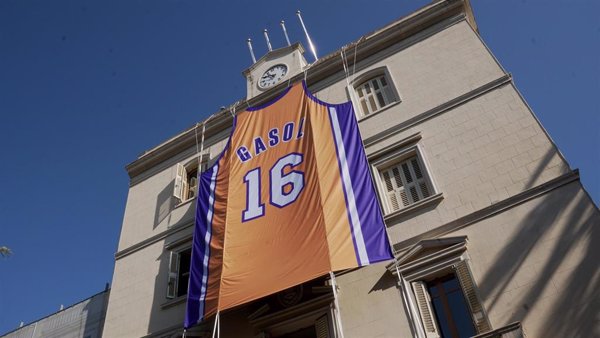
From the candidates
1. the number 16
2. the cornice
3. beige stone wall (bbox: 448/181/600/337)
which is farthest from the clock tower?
beige stone wall (bbox: 448/181/600/337)

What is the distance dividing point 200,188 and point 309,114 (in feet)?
11.5

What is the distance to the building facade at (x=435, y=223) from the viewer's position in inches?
335

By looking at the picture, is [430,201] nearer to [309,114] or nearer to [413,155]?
[413,155]

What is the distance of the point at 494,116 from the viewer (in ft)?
36.2

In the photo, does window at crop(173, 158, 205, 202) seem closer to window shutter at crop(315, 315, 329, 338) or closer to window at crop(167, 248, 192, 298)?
window at crop(167, 248, 192, 298)

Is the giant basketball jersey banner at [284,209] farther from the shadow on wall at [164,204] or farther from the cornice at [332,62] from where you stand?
the shadow on wall at [164,204]

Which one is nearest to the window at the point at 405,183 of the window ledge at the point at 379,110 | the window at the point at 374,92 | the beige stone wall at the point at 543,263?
the beige stone wall at the point at 543,263

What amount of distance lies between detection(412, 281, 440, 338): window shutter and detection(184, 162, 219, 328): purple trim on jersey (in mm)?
4387

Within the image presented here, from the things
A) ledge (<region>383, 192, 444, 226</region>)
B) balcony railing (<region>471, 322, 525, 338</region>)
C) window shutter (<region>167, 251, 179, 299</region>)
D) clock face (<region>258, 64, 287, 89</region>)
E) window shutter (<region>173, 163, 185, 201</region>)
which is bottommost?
balcony railing (<region>471, 322, 525, 338</region>)

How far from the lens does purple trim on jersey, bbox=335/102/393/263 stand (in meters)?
8.90

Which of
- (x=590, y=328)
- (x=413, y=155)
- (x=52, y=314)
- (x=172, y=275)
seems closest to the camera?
(x=590, y=328)

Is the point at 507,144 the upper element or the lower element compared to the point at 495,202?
upper

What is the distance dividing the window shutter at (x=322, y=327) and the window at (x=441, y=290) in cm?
180

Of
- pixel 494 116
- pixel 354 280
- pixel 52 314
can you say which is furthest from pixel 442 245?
pixel 52 314
